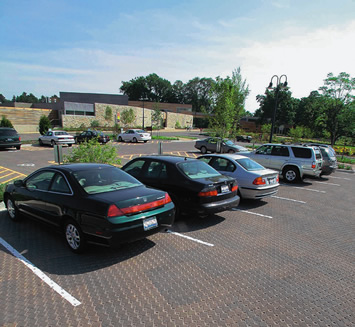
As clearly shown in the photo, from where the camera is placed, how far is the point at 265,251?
4.55 metres

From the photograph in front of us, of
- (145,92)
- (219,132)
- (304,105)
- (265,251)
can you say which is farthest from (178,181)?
(145,92)

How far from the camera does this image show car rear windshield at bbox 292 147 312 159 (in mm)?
10681

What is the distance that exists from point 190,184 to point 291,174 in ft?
24.1

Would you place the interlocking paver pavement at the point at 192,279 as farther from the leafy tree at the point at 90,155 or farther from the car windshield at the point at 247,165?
the leafy tree at the point at 90,155

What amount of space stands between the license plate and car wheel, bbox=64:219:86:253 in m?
1.02

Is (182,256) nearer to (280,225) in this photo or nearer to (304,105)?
(280,225)

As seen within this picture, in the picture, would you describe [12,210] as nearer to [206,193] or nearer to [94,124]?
[206,193]

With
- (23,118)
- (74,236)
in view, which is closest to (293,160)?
(74,236)

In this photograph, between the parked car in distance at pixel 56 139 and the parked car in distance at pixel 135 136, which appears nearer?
the parked car in distance at pixel 56 139

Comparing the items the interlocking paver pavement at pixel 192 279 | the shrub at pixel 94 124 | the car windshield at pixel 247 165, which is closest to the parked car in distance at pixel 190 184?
the interlocking paver pavement at pixel 192 279

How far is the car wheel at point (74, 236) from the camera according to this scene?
4.03m

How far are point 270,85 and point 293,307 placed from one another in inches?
680

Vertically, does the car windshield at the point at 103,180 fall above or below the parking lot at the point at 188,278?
above

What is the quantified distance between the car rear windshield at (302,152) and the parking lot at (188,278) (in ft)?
17.8
